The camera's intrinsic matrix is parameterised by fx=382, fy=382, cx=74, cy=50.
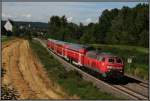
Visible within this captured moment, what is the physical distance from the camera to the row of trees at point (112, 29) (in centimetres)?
5484

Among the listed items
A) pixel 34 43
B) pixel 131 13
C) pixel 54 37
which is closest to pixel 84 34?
pixel 54 37

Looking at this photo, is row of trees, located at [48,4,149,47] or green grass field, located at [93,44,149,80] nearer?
green grass field, located at [93,44,149,80]

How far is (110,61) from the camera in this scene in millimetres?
33406

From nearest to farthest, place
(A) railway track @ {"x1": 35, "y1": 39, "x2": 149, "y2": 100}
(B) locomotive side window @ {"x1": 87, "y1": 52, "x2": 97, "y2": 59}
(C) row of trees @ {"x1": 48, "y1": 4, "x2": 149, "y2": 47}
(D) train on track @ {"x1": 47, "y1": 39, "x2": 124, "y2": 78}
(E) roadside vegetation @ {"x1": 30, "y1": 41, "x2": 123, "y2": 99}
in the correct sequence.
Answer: (E) roadside vegetation @ {"x1": 30, "y1": 41, "x2": 123, "y2": 99} < (A) railway track @ {"x1": 35, "y1": 39, "x2": 149, "y2": 100} < (D) train on track @ {"x1": 47, "y1": 39, "x2": 124, "y2": 78} < (B) locomotive side window @ {"x1": 87, "y1": 52, "x2": 97, "y2": 59} < (C) row of trees @ {"x1": 48, "y1": 4, "x2": 149, "y2": 47}

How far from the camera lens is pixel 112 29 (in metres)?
73.2

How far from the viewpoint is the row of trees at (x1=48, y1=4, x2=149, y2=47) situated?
180 feet

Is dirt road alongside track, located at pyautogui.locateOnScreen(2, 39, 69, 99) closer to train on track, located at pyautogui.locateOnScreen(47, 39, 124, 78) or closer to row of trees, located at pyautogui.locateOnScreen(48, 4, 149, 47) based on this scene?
train on track, located at pyautogui.locateOnScreen(47, 39, 124, 78)

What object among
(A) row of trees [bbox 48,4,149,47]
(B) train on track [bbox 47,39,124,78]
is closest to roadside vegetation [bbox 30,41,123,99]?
(B) train on track [bbox 47,39,124,78]

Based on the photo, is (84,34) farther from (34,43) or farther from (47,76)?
(47,76)

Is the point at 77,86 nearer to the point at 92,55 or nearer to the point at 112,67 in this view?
the point at 112,67

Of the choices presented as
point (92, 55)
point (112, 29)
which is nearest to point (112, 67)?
point (92, 55)

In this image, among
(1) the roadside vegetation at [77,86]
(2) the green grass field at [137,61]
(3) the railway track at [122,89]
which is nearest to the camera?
(1) the roadside vegetation at [77,86]

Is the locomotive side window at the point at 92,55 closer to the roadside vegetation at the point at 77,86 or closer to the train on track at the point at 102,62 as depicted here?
the train on track at the point at 102,62

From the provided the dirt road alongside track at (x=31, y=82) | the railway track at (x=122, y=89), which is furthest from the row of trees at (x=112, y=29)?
the railway track at (x=122, y=89)
